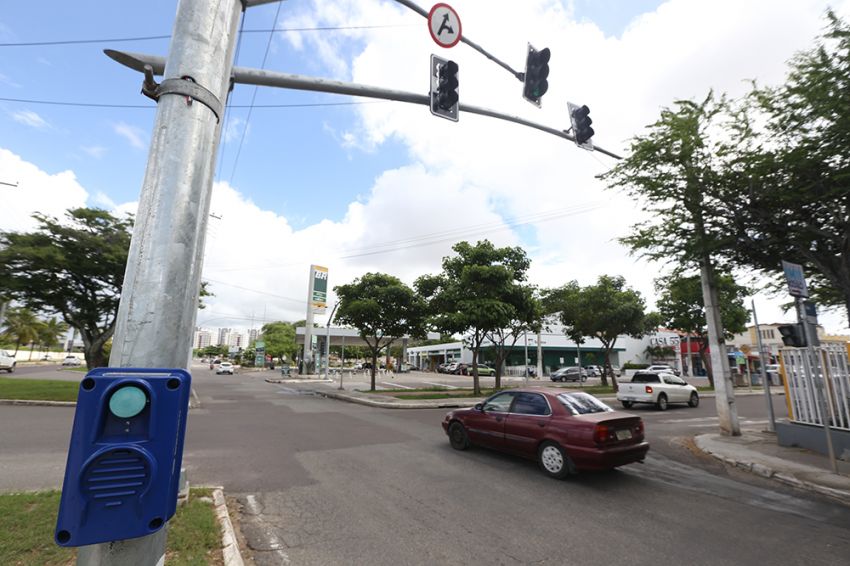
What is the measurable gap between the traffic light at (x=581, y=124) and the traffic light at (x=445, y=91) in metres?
2.81

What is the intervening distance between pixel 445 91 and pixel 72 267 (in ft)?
60.3

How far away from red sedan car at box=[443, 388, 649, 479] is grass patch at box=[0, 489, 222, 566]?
516cm

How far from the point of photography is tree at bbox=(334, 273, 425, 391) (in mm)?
25031

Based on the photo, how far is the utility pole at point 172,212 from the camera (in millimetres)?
1559

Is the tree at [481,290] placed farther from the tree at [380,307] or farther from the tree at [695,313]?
the tree at [695,313]

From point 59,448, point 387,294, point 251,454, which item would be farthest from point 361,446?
point 387,294

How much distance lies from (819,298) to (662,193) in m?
9.57

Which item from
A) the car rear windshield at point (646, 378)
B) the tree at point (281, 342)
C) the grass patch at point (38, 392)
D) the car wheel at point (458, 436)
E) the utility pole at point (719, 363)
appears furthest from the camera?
the tree at point (281, 342)

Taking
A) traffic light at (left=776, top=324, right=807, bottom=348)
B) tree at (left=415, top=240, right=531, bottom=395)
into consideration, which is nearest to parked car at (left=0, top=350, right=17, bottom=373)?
tree at (left=415, top=240, right=531, bottom=395)

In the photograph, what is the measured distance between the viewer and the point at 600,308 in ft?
88.7

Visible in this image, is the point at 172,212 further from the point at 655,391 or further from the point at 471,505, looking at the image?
the point at 655,391

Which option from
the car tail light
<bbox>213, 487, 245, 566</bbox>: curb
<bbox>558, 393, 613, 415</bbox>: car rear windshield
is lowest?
<bbox>213, 487, 245, 566</bbox>: curb

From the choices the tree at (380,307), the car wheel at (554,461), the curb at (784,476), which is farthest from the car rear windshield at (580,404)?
the tree at (380,307)

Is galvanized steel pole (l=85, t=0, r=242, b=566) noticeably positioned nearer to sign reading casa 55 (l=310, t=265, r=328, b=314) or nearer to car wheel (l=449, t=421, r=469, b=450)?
car wheel (l=449, t=421, r=469, b=450)
